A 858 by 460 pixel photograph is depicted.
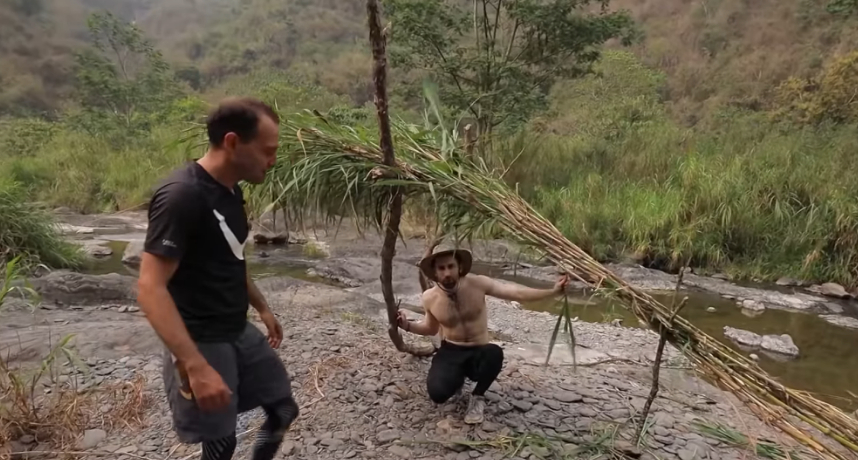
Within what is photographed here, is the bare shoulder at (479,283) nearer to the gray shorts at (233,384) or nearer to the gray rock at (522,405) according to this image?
the gray rock at (522,405)

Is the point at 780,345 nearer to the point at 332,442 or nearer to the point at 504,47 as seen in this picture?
the point at 332,442

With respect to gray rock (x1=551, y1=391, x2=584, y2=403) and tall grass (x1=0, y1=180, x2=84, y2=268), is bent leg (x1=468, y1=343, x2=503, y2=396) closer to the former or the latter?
gray rock (x1=551, y1=391, x2=584, y2=403)

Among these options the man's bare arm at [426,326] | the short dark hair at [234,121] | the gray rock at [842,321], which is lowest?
the gray rock at [842,321]

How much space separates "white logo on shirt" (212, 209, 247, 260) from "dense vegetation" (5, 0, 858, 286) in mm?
1145

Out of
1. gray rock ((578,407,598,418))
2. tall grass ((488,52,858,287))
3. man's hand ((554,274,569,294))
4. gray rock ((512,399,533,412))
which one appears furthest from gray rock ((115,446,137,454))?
tall grass ((488,52,858,287))

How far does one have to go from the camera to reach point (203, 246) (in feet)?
5.66

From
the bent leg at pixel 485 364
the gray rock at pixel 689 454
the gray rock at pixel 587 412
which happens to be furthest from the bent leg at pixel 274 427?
the gray rock at pixel 689 454

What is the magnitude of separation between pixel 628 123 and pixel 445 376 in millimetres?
12428

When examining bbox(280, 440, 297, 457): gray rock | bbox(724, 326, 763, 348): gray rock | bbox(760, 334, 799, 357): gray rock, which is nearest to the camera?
bbox(280, 440, 297, 457): gray rock

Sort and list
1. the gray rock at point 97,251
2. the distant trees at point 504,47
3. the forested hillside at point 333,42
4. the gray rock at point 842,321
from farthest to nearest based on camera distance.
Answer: the forested hillside at point 333,42 < the distant trees at point 504,47 < the gray rock at point 97,251 < the gray rock at point 842,321

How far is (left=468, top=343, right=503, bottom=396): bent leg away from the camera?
2922 mm

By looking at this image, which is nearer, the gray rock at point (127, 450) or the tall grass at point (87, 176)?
the gray rock at point (127, 450)

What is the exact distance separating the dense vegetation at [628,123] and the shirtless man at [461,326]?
3.09ft

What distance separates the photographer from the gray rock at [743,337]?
5750 mm
